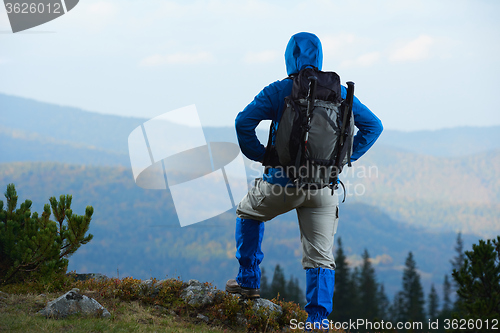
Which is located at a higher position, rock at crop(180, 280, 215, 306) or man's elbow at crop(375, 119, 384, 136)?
man's elbow at crop(375, 119, 384, 136)

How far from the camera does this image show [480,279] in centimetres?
825

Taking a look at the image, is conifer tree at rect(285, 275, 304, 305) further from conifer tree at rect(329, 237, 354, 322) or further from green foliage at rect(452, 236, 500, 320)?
green foliage at rect(452, 236, 500, 320)

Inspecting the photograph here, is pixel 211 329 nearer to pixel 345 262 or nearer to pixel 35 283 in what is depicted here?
pixel 35 283

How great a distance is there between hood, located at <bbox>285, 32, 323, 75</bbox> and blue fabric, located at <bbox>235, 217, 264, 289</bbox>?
2.19 m

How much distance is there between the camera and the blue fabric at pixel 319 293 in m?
5.56

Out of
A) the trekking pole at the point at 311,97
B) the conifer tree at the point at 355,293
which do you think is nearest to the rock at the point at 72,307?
the trekking pole at the point at 311,97

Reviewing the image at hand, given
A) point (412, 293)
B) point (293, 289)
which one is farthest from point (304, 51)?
point (412, 293)

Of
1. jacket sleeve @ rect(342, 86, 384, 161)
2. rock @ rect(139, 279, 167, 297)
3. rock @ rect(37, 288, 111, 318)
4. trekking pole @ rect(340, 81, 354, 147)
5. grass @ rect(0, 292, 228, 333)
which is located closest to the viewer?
trekking pole @ rect(340, 81, 354, 147)

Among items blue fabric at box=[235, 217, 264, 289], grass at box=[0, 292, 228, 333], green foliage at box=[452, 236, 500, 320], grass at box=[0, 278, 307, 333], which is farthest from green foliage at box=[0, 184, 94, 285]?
green foliage at box=[452, 236, 500, 320]

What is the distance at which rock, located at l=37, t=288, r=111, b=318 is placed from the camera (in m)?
6.04

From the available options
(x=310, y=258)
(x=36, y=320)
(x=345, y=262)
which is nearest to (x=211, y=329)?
(x=310, y=258)

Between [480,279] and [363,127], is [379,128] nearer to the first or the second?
[363,127]

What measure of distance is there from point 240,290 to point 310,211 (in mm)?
1968

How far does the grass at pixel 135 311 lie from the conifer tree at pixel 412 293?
34.5 metres
